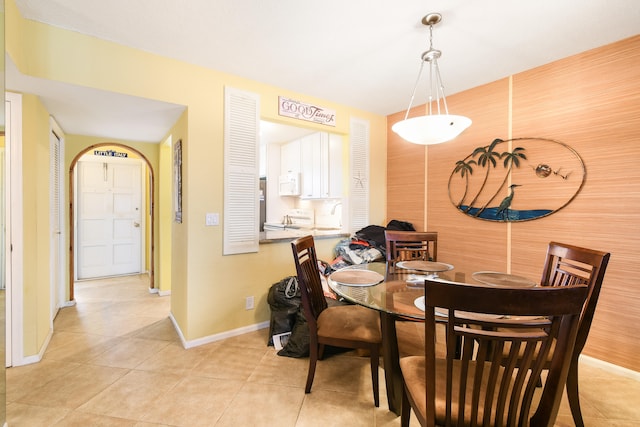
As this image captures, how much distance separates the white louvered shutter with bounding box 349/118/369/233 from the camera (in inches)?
138

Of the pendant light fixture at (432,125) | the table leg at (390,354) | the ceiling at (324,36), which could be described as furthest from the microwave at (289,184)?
the table leg at (390,354)

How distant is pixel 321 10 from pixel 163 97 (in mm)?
1449

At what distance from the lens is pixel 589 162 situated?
2184mm

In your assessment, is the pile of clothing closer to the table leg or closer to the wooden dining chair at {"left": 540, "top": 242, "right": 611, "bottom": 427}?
the table leg

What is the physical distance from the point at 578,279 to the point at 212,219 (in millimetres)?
2626

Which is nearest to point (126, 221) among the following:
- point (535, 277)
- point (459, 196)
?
point (459, 196)

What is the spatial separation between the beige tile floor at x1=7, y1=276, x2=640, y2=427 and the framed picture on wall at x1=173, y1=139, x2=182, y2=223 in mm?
1198

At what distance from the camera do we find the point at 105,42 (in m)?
2.05

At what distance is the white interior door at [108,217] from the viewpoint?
14.8 ft

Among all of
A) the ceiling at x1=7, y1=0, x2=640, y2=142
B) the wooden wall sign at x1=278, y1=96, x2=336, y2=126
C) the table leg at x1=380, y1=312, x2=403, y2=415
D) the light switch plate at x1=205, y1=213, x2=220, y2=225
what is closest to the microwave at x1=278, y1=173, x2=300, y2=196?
the wooden wall sign at x1=278, y1=96, x2=336, y2=126

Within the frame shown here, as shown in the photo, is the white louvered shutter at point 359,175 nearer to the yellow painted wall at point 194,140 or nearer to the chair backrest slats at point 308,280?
the yellow painted wall at point 194,140

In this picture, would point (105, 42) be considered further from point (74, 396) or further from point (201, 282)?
point (74, 396)

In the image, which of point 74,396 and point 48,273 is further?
point 48,273

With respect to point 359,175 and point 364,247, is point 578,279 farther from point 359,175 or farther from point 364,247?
point 359,175
